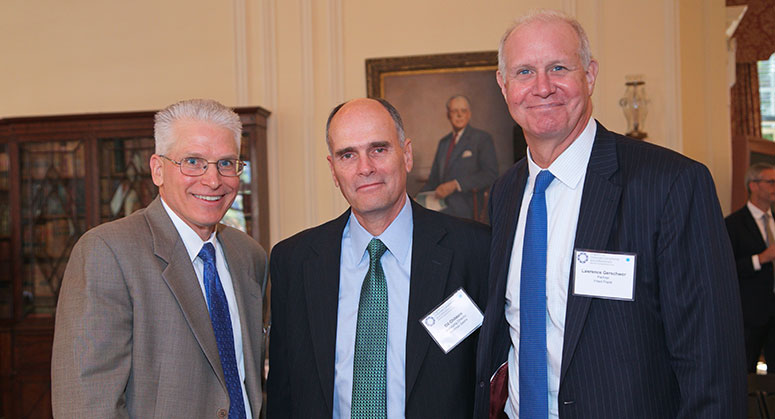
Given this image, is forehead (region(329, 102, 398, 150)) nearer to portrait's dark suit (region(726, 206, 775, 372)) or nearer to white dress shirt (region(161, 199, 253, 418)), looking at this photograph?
white dress shirt (region(161, 199, 253, 418))

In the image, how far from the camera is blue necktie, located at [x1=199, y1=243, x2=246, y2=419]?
2109 millimetres

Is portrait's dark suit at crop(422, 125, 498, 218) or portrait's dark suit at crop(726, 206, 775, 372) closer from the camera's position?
portrait's dark suit at crop(726, 206, 775, 372)

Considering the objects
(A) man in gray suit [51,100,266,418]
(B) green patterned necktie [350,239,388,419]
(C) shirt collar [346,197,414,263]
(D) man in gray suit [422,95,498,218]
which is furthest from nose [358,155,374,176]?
(D) man in gray suit [422,95,498,218]

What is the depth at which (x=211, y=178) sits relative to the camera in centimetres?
215

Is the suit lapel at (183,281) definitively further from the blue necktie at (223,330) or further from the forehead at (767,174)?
the forehead at (767,174)

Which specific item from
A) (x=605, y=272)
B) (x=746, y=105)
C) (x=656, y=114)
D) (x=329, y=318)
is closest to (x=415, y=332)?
(x=329, y=318)

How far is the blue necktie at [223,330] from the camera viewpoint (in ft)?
6.92

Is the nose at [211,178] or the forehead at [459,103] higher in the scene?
the forehead at [459,103]

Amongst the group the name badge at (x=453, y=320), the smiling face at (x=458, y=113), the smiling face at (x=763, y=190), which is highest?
the smiling face at (x=458, y=113)

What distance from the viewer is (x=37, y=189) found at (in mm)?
6344

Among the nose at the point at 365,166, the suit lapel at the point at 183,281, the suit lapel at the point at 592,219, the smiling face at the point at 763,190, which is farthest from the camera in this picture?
the smiling face at the point at 763,190

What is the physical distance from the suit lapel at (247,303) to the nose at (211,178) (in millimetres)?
345

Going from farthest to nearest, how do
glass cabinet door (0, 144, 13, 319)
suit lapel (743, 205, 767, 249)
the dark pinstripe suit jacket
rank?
glass cabinet door (0, 144, 13, 319), suit lapel (743, 205, 767, 249), the dark pinstripe suit jacket

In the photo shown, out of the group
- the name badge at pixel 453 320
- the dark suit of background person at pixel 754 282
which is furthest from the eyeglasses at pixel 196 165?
the dark suit of background person at pixel 754 282
